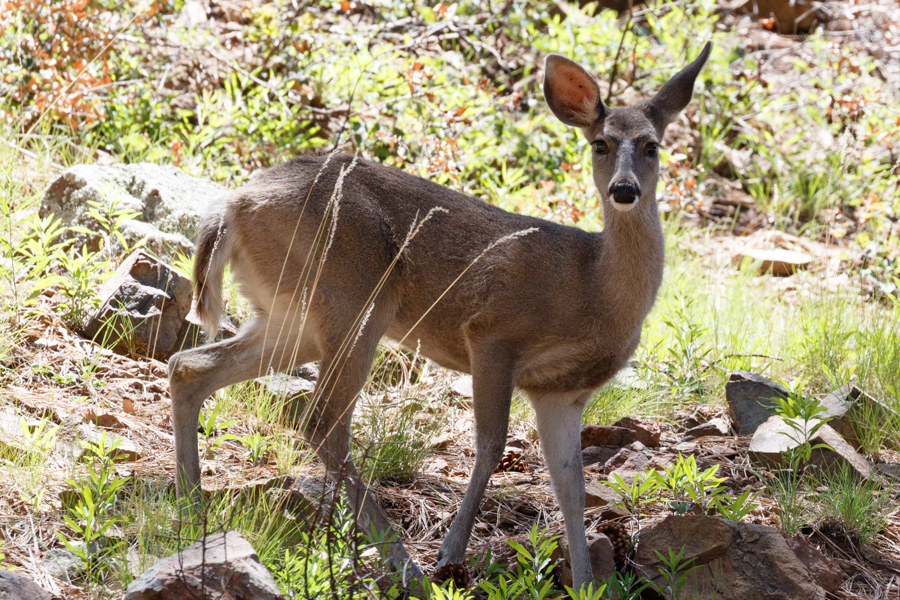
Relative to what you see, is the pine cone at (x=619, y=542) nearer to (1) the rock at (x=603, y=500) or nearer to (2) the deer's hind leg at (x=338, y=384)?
(1) the rock at (x=603, y=500)

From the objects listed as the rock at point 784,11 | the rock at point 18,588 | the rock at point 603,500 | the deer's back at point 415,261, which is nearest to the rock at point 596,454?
the rock at point 603,500

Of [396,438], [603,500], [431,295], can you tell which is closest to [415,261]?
[431,295]

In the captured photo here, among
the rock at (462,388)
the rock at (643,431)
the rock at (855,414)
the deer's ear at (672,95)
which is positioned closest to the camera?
the deer's ear at (672,95)

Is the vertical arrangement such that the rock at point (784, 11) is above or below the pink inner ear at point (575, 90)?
below

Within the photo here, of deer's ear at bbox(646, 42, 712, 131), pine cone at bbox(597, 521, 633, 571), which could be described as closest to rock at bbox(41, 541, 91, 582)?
pine cone at bbox(597, 521, 633, 571)

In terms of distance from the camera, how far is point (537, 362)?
4168 mm

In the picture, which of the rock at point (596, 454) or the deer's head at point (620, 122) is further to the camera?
the rock at point (596, 454)

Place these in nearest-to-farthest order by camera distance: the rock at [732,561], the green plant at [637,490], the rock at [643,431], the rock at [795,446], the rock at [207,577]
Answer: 1. the rock at [207,577]
2. the rock at [732,561]
3. the green plant at [637,490]
4. the rock at [795,446]
5. the rock at [643,431]

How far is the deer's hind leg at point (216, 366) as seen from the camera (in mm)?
4039

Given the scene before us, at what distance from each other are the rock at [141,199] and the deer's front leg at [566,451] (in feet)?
7.73

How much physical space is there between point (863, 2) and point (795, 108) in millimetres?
2178

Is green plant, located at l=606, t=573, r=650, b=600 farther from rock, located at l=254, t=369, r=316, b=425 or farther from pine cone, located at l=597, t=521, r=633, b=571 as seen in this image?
rock, located at l=254, t=369, r=316, b=425

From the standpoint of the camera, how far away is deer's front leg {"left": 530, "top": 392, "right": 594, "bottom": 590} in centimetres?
397

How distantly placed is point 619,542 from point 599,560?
12cm
